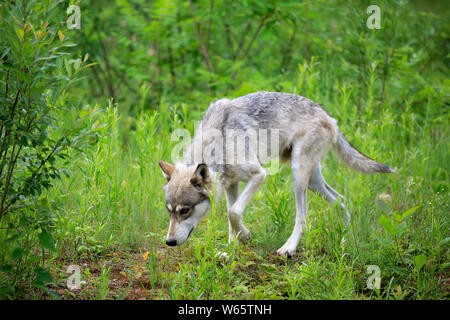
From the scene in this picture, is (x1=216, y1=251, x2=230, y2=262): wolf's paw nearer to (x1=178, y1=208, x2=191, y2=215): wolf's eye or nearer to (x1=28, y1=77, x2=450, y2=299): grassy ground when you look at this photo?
(x1=28, y1=77, x2=450, y2=299): grassy ground

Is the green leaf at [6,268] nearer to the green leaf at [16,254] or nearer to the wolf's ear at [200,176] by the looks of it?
the green leaf at [16,254]

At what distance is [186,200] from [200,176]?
307mm

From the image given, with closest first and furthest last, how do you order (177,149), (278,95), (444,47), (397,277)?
(397,277) → (278,95) → (177,149) → (444,47)

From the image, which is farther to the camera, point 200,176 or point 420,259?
point 200,176

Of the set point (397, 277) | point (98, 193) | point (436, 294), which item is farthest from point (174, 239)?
point (436, 294)

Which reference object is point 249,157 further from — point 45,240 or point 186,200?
point 45,240

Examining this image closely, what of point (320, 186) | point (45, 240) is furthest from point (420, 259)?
point (45, 240)

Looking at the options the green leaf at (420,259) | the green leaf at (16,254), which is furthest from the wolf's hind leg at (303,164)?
the green leaf at (16,254)

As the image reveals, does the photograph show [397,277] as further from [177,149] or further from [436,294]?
A: [177,149]

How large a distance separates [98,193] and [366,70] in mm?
5460

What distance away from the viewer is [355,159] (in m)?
5.28

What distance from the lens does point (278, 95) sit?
546 cm

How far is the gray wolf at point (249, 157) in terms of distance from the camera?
4.54 metres

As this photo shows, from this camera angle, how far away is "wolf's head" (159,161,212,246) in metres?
4.35
